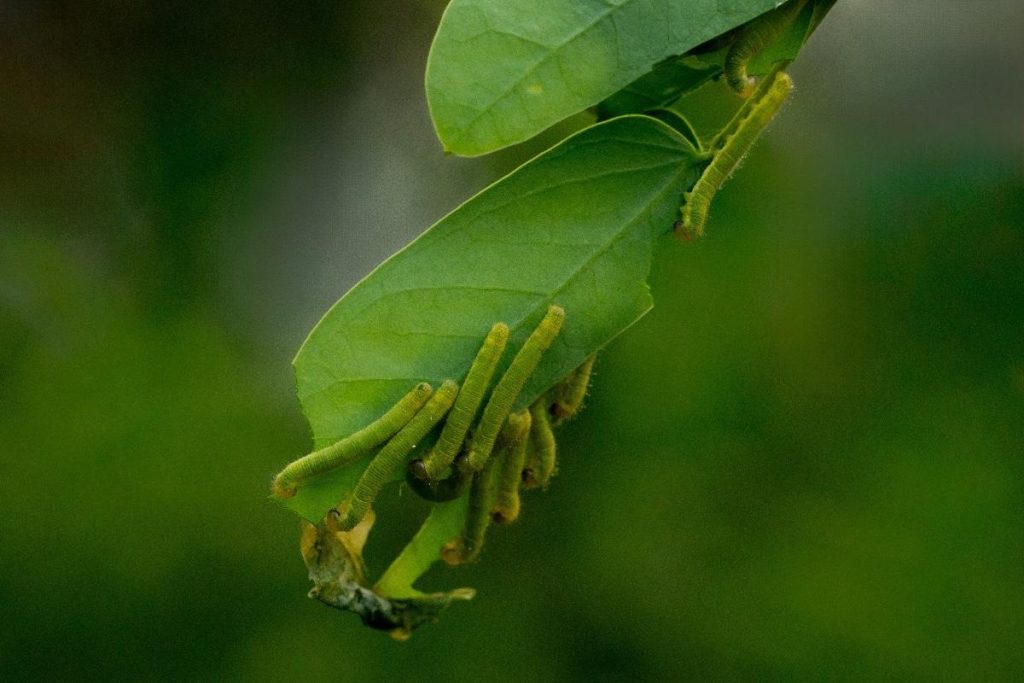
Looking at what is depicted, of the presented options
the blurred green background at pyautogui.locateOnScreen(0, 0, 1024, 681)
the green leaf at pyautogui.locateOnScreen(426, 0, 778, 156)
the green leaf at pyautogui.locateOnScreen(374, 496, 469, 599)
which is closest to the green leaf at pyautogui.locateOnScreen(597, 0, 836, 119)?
the green leaf at pyautogui.locateOnScreen(426, 0, 778, 156)

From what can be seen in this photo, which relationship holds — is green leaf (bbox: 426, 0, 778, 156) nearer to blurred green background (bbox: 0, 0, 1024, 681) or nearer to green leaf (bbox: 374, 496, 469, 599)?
green leaf (bbox: 374, 496, 469, 599)

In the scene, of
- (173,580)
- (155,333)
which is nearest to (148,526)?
(173,580)

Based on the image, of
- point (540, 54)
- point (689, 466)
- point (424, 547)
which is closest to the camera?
point (540, 54)

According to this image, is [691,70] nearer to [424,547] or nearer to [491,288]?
[491,288]

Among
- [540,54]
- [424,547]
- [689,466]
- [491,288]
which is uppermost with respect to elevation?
[540,54]

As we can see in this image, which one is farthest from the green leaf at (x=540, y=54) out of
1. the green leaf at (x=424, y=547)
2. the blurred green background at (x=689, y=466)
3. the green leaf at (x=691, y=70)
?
the blurred green background at (x=689, y=466)

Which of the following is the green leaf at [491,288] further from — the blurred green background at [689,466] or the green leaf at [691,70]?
the blurred green background at [689,466]

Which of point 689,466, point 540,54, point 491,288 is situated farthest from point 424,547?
point 689,466
